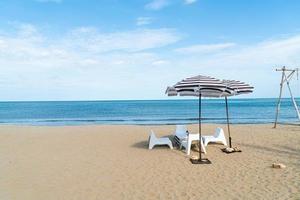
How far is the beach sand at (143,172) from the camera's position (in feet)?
21.2

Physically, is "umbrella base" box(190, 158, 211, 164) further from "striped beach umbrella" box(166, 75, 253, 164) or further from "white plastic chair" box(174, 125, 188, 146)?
"white plastic chair" box(174, 125, 188, 146)

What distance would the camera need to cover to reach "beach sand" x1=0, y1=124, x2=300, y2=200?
6450 mm

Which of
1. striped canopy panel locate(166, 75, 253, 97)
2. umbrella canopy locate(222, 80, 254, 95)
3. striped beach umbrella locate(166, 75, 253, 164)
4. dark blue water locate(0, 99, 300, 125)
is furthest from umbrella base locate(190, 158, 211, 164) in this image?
dark blue water locate(0, 99, 300, 125)

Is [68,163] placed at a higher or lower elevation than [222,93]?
lower

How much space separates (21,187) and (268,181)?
212 inches

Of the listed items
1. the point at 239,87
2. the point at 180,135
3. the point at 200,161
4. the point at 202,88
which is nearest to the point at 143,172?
the point at 200,161

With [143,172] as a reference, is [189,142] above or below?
above

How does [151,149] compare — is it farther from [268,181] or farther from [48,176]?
[268,181]

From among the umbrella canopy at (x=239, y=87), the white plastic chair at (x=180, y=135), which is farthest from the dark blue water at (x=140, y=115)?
the umbrella canopy at (x=239, y=87)

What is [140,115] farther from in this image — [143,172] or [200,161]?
[143,172]

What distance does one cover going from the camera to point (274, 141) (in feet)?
41.0

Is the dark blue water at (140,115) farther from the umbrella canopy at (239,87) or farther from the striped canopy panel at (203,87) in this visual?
the striped canopy panel at (203,87)

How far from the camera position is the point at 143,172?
811 centimetres

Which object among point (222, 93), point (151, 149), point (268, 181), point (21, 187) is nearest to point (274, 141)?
point (222, 93)
